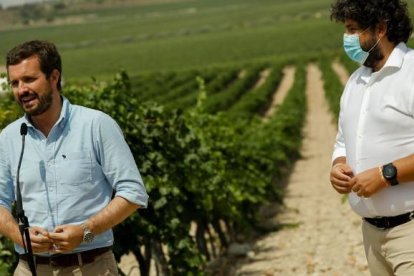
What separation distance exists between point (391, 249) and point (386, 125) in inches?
17.9

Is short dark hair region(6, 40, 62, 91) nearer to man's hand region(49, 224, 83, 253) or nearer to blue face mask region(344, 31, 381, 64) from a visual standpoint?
man's hand region(49, 224, 83, 253)

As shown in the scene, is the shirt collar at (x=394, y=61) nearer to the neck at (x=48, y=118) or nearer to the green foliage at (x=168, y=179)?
the neck at (x=48, y=118)

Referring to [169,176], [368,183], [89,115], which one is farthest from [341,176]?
[169,176]

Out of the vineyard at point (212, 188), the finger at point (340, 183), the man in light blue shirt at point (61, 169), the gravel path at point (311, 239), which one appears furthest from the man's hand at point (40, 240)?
the gravel path at point (311, 239)

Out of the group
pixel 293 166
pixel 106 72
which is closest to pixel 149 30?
pixel 106 72

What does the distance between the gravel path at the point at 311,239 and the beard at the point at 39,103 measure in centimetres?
509

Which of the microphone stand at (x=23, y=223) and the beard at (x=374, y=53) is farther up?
the beard at (x=374, y=53)

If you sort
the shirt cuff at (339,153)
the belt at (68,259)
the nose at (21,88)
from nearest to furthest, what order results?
1. the nose at (21,88)
2. the belt at (68,259)
3. the shirt cuff at (339,153)

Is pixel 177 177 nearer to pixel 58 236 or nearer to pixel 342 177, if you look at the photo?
pixel 342 177

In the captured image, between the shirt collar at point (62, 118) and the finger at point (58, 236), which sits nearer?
the finger at point (58, 236)

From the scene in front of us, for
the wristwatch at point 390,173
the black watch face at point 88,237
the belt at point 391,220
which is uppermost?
the wristwatch at point 390,173

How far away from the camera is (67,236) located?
3.34m

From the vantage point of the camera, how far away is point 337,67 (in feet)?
194

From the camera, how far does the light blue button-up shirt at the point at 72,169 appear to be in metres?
3.49
